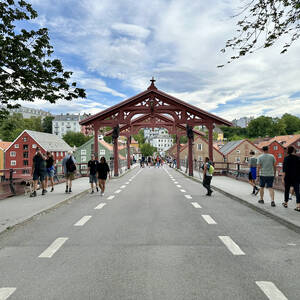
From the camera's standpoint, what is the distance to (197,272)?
A: 11.8 ft

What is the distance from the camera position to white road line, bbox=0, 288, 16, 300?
9.68 feet

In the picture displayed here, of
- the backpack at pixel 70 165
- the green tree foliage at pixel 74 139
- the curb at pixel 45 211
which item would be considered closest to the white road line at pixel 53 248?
the curb at pixel 45 211

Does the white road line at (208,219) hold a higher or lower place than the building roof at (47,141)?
lower

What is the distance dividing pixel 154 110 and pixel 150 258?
682 inches

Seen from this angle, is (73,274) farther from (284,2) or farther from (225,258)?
(284,2)

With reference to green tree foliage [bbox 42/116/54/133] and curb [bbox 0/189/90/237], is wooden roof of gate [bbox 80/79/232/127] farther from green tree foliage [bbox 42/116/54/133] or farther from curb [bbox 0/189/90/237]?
green tree foliage [bbox 42/116/54/133]

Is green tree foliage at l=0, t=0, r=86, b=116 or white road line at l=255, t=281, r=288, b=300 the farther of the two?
green tree foliage at l=0, t=0, r=86, b=116

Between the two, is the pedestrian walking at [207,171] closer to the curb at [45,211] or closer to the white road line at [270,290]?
the curb at [45,211]

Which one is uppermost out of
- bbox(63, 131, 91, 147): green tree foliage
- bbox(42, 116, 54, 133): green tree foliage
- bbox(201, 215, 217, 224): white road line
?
bbox(42, 116, 54, 133): green tree foliage

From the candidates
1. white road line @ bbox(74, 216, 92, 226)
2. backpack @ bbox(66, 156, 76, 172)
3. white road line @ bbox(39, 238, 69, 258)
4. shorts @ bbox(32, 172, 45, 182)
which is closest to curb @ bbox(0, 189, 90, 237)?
backpack @ bbox(66, 156, 76, 172)

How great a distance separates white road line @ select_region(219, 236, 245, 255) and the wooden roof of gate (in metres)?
16.0

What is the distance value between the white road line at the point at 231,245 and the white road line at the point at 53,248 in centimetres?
287

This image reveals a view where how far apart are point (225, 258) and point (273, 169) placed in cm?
489

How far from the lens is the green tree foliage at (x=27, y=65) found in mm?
6535
